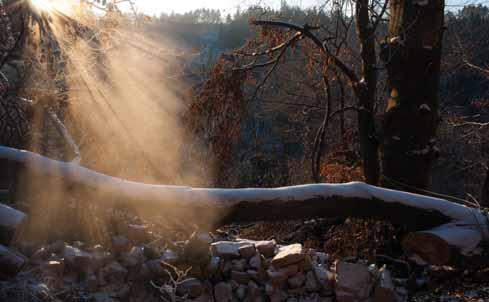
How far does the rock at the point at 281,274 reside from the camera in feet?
10.4

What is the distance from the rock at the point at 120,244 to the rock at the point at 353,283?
170 centimetres

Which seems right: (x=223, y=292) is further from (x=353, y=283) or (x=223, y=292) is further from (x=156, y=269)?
(x=353, y=283)

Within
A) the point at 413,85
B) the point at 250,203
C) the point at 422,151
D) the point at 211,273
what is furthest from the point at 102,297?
the point at 413,85

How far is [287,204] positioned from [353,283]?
0.78 m

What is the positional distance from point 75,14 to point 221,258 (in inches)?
187

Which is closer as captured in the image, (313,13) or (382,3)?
(382,3)

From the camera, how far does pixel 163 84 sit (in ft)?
32.3

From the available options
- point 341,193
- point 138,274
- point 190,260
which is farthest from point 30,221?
point 341,193

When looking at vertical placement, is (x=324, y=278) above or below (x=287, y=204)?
below

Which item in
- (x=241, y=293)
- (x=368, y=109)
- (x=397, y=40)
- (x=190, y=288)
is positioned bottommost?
(x=241, y=293)

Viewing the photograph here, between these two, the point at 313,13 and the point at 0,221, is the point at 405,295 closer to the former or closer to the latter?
the point at 0,221

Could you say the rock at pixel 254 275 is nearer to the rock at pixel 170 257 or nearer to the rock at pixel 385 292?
the rock at pixel 170 257

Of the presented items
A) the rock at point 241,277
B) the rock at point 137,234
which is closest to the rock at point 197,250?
the rock at point 241,277

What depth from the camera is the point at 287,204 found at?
340 cm
